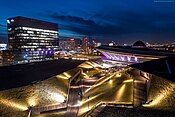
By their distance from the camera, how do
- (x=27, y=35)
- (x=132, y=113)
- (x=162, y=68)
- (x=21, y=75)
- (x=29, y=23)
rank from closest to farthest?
(x=132, y=113), (x=162, y=68), (x=21, y=75), (x=27, y=35), (x=29, y=23)

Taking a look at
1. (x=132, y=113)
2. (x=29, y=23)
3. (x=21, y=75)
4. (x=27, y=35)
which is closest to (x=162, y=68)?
(x=132, y=113)

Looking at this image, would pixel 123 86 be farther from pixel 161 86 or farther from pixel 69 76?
pixel 69 76

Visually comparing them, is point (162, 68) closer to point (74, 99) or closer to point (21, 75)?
point (74, 99)

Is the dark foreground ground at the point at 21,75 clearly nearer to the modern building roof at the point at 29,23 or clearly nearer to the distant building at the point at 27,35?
the distant building at the point at 27,35

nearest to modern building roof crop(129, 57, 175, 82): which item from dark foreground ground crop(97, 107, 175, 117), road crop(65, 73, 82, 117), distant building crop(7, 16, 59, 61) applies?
dark foreground ground crop(97, 107, 175, 117)

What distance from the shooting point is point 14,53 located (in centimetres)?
4625

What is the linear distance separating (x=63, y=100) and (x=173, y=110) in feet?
28.5

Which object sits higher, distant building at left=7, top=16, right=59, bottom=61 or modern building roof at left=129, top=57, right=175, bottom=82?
distant building at left=7, top=16, right=59, bottom=61

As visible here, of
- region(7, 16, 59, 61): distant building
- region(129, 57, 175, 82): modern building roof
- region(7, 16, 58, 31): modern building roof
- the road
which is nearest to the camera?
region(129, 57, 175, 82): modern building roof

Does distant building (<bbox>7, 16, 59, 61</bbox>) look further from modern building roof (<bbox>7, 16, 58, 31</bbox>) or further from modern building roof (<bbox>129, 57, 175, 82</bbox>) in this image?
modern building roof (<bbox>129, 57, 175, 82</bbox>)

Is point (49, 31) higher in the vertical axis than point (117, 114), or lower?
higher

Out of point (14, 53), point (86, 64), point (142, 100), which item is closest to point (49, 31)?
point (14, 53)

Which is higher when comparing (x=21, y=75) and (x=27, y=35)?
(x=27, y=35)

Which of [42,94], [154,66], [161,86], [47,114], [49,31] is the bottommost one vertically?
[47,114]
